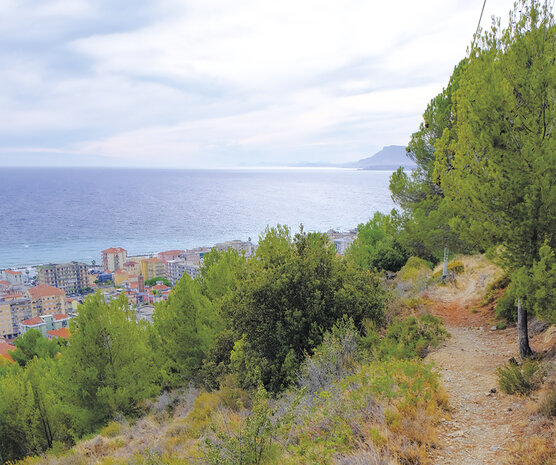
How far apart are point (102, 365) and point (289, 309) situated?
356 inches

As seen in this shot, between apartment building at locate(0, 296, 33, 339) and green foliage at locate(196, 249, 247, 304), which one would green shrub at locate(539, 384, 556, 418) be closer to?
Result: green foliage at locate(196, 249, 247, 304)

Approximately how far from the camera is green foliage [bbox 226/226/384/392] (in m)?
10.8

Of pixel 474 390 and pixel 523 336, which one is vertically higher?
pixel 523 336

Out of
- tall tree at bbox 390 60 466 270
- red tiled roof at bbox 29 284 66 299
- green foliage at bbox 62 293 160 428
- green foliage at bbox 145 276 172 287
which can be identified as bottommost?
green foliage at bbox 145 276 172 287

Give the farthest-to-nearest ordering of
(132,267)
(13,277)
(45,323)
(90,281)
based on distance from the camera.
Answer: (132,267)
(90,281)
(13,277)
(45,323)

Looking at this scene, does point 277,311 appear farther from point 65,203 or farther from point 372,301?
point 65,203

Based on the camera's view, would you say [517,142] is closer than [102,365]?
Yes

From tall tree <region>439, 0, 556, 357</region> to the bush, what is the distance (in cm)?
120

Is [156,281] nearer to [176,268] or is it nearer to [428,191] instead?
[176,268]

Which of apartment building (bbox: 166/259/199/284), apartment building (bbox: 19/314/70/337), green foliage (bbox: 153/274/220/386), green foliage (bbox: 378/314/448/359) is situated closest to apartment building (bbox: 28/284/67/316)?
apartment building (bbox: 19/314/70/337)

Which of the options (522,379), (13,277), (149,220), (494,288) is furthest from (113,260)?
(522,379)

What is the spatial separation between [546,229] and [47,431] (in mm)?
20001

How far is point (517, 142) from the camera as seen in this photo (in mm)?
7266

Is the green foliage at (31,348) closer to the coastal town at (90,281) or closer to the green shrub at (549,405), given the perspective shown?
the green shrub at (549,405)
